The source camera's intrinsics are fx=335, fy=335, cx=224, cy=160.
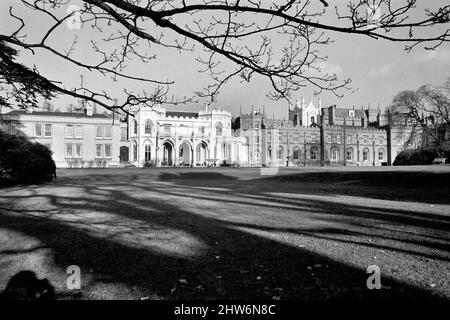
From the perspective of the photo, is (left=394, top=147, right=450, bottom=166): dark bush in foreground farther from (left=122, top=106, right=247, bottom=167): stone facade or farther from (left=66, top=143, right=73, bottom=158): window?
(left=66, top=143, right=73, bottom=158): window

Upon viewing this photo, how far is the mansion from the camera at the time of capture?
160 ft

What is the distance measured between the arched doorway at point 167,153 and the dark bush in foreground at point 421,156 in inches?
1460

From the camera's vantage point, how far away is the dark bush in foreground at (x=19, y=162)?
54.4 ft

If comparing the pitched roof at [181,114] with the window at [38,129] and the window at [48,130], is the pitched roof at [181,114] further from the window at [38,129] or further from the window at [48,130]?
the window at [38,129]

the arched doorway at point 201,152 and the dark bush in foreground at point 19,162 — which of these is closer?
the dark bush in foreground at point 19,162

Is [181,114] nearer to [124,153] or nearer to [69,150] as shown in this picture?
[124,153]

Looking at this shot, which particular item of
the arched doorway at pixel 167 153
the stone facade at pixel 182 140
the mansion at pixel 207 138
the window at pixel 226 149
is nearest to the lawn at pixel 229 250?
the mansion at pixel 207 138

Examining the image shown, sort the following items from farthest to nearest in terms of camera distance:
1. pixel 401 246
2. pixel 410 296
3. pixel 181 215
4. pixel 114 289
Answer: pixel 181 215
pixel 401 246
pixel 114 289
pixel 410 296

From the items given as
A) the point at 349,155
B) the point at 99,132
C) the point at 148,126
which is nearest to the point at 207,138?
the point at 148,126
